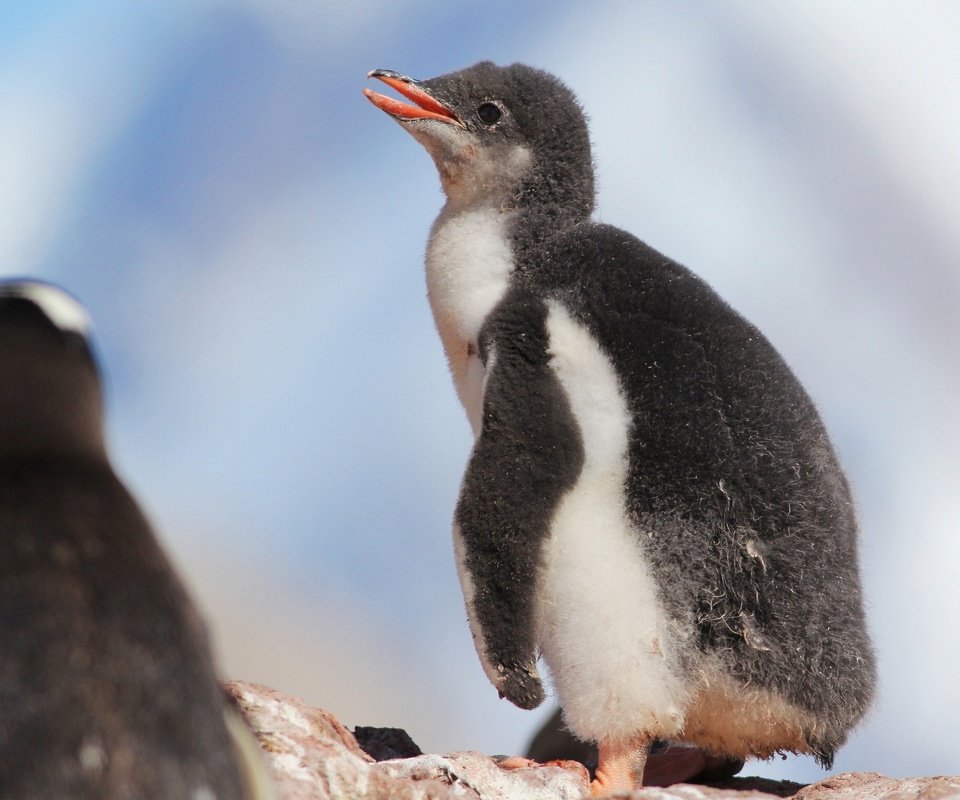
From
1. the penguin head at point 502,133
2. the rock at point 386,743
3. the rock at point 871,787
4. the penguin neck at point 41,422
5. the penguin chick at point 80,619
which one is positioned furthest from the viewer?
the penguin head at point 502,133

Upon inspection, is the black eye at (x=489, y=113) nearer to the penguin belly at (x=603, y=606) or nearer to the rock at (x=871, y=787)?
the penguin belly at (x=603, y=606)

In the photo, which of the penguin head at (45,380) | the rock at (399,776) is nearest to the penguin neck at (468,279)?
the rock at (399,776)

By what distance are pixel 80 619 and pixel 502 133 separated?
1.76 meters

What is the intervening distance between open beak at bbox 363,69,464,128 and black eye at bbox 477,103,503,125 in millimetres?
46

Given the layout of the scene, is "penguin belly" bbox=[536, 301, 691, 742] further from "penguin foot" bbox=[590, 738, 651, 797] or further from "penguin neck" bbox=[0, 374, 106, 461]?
"penguin neck" bbox=[0, 374, 106, 461]

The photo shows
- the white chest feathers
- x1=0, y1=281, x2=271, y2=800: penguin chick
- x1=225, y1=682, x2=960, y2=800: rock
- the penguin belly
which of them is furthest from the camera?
the white chest feathers

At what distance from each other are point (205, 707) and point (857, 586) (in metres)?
1.47

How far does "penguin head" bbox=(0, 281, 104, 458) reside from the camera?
71.0 inches

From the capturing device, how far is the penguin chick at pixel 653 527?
260cm

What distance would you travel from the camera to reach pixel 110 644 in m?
1.64

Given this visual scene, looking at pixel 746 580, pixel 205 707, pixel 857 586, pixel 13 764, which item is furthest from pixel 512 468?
pixel 13 764

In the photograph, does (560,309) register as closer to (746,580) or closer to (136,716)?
(746,580)

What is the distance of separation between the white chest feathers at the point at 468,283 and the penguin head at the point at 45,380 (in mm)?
1150

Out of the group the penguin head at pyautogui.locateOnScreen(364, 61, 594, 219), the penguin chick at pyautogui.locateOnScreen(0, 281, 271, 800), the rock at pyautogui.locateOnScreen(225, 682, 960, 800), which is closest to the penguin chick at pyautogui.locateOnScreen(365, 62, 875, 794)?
the rock at pyautogui.locateOnScreen(225, 682, 960, 800)
